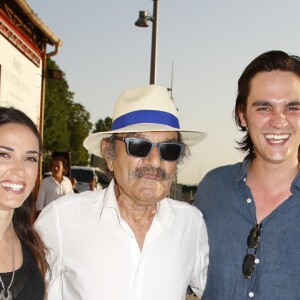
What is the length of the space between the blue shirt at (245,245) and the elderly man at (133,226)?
0.54ft

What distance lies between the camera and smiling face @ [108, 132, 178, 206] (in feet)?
10.5

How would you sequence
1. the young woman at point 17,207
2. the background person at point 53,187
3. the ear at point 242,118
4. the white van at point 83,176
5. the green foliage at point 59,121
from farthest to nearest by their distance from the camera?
1. the green foliage at point 59,121
2. the white van at point 83,176
3. the background person at point 53,187
4. the ear at point 242,118
5. the young woman at point 17,207

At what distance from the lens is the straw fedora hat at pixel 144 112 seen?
3264 mm

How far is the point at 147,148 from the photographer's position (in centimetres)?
323

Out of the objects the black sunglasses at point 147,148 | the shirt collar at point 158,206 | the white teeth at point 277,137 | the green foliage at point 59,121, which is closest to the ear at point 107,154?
the shirt collar at point 158,206

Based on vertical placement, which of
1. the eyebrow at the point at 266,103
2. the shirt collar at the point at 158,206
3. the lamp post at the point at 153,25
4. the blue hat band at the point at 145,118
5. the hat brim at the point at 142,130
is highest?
the lamp post at the point at 153,25

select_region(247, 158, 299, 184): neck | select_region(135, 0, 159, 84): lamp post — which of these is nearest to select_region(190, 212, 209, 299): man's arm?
select_region(247, 158, 299, 184): neck

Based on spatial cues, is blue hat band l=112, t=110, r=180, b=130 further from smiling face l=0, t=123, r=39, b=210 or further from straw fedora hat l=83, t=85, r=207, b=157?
smiling face l=0, t=123, r=39, b=210

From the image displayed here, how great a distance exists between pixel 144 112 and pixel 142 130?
155mm

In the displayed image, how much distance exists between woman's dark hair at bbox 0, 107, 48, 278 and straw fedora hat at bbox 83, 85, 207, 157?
0.51 metres

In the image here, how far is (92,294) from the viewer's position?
3.04 meters

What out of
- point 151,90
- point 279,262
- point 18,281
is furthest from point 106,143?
point 279,262

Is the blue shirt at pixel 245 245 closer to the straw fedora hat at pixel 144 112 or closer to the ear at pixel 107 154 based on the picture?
the straw fedora hat at pixel 144 112

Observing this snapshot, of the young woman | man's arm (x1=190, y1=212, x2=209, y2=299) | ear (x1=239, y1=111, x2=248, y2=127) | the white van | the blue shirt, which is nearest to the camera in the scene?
the young woman
